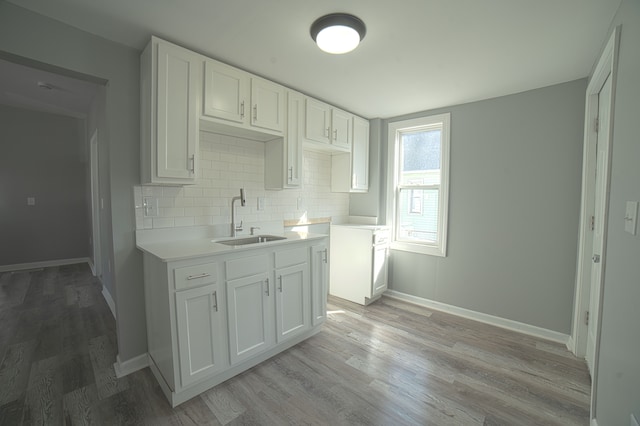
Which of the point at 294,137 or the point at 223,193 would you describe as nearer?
the point at 223,193

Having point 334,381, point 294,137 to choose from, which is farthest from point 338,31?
point 334,381

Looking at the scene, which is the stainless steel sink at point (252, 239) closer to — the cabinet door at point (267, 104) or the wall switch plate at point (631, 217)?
the cabinet door at point (267, 104)

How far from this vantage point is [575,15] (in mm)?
1568

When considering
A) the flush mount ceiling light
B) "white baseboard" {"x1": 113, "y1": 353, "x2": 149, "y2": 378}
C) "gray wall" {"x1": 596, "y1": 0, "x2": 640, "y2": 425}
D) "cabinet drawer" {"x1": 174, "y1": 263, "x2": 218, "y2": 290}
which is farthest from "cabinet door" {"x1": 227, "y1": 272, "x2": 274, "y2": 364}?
"gray wall" {"x1": 596, "y1": 0, "x2": 640, "y2": 425}

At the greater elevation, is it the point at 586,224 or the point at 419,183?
the point at 419,183

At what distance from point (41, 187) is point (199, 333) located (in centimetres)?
506

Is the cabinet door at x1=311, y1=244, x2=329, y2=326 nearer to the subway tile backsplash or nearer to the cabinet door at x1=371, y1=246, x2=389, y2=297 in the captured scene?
the subway tile backsplash

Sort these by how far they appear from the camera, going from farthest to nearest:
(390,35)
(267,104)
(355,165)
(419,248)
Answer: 1. (355,165)
2. (419,248)
3. (267,104)
4. (390,35)

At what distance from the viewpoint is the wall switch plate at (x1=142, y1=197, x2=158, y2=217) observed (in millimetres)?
2033

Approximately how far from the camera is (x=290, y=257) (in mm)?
2268

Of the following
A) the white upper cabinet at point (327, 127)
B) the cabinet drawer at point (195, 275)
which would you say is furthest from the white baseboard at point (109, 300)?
the white upper cabinet at point (327, 127)

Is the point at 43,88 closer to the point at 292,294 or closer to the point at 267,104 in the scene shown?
the point at 267,104

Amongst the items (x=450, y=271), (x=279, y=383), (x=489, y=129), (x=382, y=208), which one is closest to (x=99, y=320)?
(x=279, y=383)

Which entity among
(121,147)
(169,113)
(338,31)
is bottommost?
(121,147)
